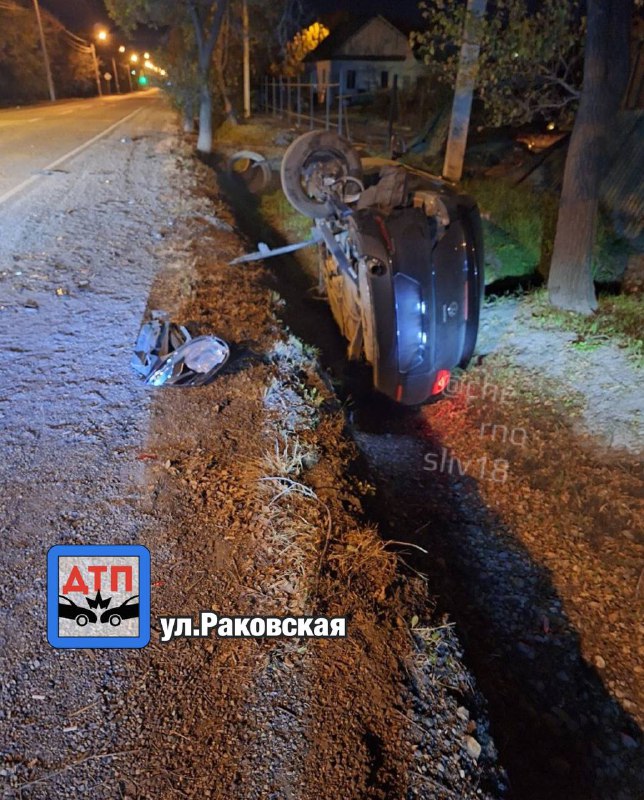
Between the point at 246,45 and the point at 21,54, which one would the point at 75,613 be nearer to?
the point at 246,45

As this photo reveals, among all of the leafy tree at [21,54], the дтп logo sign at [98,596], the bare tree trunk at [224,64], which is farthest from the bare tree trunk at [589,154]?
the leafy tree at [21,54]

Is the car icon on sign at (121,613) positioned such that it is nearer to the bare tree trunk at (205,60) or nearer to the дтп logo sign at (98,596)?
the дтп logo sign at (98,596)

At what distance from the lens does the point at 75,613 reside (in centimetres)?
263

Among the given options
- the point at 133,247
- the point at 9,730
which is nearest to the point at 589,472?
the point at 9,730

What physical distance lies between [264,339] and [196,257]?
2496mm

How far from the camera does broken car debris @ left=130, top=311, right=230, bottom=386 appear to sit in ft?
14.5

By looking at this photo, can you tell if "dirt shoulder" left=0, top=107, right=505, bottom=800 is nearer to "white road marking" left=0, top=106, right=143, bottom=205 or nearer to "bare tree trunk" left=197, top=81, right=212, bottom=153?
"white road marking" left=0, top=106, right=143, bottom=205

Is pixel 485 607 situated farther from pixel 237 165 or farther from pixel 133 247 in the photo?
pixel 237 165

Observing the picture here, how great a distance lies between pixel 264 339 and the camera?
5.31m

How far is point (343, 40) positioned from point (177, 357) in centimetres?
3970

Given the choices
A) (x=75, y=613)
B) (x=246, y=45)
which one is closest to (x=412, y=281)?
(x=75, y=613)

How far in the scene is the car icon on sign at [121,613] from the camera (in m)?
2.63

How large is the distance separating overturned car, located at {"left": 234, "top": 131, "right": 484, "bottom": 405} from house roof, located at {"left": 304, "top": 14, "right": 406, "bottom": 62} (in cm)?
3629
